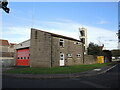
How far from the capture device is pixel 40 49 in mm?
23297

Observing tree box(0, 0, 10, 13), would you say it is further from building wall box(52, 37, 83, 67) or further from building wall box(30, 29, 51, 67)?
building wall box(52, 37, 83, 67)

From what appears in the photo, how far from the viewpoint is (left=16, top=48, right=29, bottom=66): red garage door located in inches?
1109

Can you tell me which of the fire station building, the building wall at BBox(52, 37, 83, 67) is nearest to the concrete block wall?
the fire station building

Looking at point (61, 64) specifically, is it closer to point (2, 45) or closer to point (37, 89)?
point (37, 89)

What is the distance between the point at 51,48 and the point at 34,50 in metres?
3.18

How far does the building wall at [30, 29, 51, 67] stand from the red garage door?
14.4 feet

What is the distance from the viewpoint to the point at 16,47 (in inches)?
1255

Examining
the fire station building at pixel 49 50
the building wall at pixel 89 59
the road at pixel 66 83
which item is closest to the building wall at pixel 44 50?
the fire station building at pixel 49 50

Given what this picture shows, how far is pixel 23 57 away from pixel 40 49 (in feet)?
25.3

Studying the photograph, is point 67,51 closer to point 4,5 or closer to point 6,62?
point 6,62

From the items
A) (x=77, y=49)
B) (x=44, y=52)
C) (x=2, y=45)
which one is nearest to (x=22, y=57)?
(x=44, y=52)

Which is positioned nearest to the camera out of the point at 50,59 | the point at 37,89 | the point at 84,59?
the point at 37,89

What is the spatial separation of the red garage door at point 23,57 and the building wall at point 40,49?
439 centimetres

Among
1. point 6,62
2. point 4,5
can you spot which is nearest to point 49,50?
point 6,62
